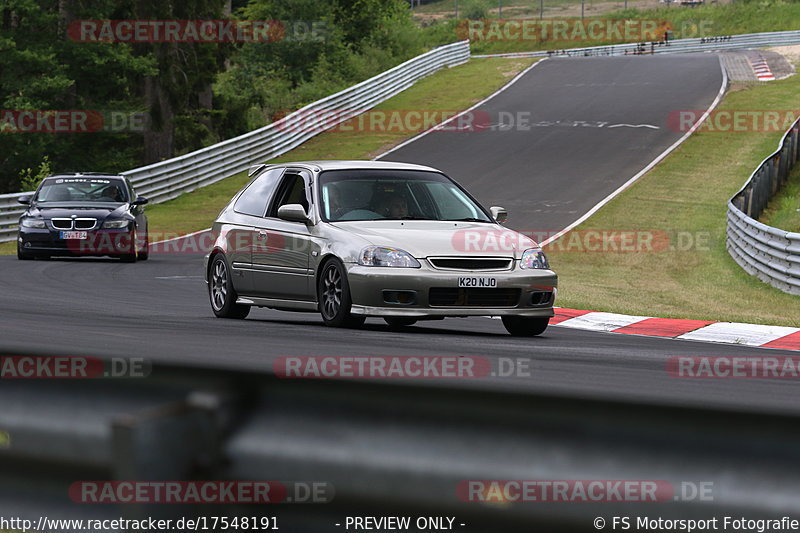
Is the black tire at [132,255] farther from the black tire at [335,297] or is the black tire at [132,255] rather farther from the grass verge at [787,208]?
the grass verge at [787,208]

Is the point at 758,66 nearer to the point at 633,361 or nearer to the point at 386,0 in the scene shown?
the point at 386,0

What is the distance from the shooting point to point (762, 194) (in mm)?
26000

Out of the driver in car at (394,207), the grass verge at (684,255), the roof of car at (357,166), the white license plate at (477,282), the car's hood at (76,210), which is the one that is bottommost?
the grass verge at (684,255)

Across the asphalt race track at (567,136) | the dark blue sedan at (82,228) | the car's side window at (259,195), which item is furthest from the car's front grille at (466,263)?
the asphalt race track at (567,136)

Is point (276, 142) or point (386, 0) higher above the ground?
point (386, 0)

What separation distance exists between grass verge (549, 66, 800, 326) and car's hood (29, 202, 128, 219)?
7.98 meters

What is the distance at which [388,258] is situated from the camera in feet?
33.2

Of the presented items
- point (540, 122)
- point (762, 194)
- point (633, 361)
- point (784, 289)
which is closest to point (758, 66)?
point (540, 122)

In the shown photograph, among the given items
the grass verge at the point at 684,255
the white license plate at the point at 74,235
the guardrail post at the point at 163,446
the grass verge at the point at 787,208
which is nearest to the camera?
the guardrail post at the point at 163,446

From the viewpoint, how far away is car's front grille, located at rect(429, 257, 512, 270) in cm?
1013

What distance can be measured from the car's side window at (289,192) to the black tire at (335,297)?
1271 mm

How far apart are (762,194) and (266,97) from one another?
41.3 metres

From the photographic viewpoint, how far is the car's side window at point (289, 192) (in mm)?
11727

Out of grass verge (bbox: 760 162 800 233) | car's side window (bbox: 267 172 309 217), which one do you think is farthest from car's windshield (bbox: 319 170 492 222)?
grass verge (bbox: 760 162 800 233)
